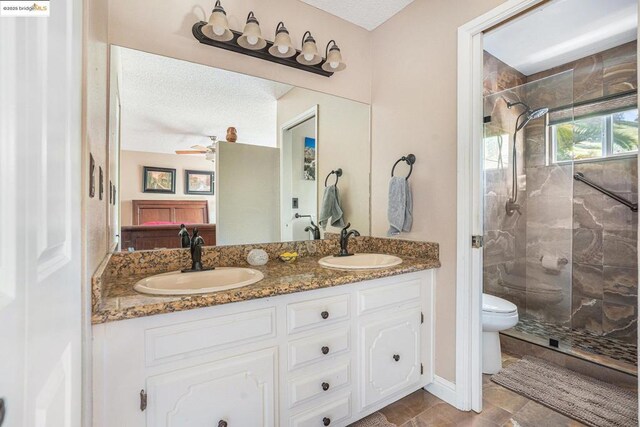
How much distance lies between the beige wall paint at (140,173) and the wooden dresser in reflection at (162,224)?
26 millimetres

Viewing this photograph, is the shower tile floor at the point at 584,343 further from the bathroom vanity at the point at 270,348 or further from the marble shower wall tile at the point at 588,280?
the bathroom vanity at the point at 270,348

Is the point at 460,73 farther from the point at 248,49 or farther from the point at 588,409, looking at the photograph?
the point at 588,409

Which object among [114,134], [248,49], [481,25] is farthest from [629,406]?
[114,134]

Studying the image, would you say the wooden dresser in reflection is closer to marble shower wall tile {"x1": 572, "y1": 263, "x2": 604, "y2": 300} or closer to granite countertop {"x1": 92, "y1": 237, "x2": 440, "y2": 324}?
granite countertop {"x1": 92, "y1": 237, "x2": 440, "y2": 324}

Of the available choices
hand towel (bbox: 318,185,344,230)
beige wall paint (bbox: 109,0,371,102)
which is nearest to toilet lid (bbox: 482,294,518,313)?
hand towel (bbox: 318,185,344,230)

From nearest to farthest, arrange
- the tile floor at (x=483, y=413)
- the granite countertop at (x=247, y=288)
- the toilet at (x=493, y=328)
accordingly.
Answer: the granite countertop at (x=247, y=288)
the tile floor at (x=483, y=413)
the toilet at (x=493, y=328)

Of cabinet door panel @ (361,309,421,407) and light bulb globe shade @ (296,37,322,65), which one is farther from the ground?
light bulb globe shade @ (296,37,322,65)

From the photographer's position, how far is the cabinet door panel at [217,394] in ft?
3.22

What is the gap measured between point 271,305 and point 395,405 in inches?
42.2

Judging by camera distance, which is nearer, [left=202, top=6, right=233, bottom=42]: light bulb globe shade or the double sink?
the double sink

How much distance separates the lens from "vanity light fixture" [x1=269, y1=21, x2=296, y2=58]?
5.41 feet

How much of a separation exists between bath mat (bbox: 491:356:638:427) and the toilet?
67 millimetres

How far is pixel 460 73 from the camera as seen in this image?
1.62 m

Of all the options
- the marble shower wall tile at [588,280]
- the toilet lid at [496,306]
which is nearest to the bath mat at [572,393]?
the toilet lid at [496,306]
